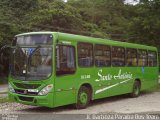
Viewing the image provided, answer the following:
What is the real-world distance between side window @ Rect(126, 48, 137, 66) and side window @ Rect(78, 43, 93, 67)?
12.8ft

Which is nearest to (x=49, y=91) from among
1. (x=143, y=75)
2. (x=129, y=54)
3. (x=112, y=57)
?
(x=112, y=57)

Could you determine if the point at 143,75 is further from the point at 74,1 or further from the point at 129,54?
the point at 74,1

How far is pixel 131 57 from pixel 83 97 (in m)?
5.55

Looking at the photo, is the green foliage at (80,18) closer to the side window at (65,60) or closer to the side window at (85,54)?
the side window at (85,54)

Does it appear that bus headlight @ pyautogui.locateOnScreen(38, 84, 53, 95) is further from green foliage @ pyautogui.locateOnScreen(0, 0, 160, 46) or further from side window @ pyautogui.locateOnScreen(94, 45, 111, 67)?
green foliage @ pyautogui.locateOnScreen(0, 0, 160, 46)

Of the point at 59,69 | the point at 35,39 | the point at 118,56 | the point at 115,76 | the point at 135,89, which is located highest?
the point at 35,39

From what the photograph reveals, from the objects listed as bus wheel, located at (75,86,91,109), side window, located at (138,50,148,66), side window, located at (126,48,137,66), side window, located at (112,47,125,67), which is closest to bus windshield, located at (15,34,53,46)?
bus wheel, located at (75,86,91,109)

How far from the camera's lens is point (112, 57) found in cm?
1825

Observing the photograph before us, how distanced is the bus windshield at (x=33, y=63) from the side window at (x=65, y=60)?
1.13ft

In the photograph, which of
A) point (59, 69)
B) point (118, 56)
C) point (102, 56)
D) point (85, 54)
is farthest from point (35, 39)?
point (118, 56)

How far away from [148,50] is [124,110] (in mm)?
8534

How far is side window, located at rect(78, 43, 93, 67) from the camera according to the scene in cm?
1565

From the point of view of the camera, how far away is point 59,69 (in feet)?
46.7

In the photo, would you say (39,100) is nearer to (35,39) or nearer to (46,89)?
(46,89)
